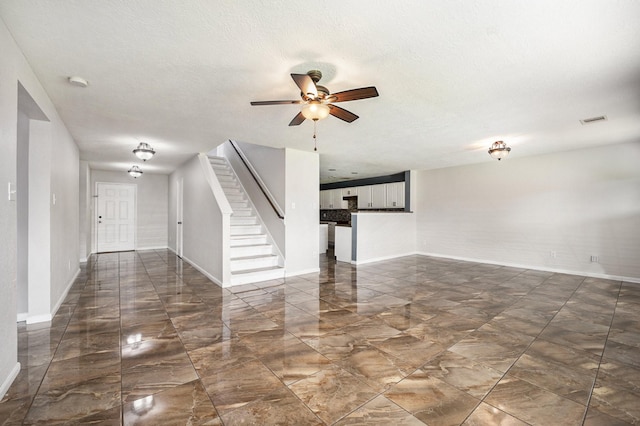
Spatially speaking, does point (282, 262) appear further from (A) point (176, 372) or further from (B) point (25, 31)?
(B) point (25, 31)

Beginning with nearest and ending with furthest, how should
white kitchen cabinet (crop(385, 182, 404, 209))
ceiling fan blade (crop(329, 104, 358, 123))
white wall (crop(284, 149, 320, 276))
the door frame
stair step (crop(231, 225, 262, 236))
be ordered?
ceiling fan blade (crop(329, 104, 358, 123)), white wall (crop(284, 149, 320, 276)), stair step (crop(231, 225, 262, 236)), the door frame, white kitchen cabinet (crop(385, 182, 404, 209))

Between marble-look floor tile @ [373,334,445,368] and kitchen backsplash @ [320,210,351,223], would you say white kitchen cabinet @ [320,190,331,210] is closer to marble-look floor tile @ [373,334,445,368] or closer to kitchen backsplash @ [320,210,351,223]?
kitchen backsplash @ [320,210,351,223]

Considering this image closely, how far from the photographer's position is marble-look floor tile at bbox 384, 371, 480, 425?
1.72m

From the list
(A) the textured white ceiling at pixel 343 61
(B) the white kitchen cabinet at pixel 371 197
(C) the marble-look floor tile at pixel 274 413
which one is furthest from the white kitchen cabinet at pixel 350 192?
(C) the marble-look floor tile at pixel 274 413

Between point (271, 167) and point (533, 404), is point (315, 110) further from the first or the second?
point (271, 167)

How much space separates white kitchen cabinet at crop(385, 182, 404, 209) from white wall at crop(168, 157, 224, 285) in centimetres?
561

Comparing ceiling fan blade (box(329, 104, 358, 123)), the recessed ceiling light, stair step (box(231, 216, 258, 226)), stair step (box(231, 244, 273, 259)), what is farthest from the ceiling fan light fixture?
stair step (box(231, 216, 258, 226))

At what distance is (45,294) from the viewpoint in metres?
3.17

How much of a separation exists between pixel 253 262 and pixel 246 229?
99 cm

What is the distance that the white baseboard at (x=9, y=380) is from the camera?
1864 millimetres

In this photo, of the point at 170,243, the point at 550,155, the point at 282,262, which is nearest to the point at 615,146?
A: the point at 550,155

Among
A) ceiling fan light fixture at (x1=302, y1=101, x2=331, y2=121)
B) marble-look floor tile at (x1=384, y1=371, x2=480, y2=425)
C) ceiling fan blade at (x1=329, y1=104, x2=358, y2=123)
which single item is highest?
ceiling fan blade at (x1=329, y1=104, x2=358, y2=123)

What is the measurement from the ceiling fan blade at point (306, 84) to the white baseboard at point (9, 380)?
292 centimetres

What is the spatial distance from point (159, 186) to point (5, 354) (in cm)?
776
